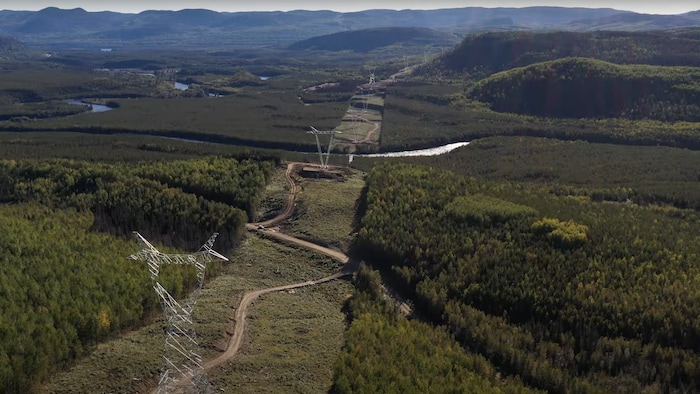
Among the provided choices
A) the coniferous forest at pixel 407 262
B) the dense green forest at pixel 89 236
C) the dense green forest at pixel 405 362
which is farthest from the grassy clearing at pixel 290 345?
the dense green forest at pixel 89 236

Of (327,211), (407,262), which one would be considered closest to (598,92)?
(327,211)

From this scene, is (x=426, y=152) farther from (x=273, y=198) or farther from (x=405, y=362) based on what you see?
(x=405, y=362)

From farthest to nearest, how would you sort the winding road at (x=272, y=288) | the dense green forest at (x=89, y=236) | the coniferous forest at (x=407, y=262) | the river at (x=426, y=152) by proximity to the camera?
the river at (x=426, y=152), the winding road at (x=272, y=288), the coniferous forest at (x=407, y=262), the dense green forest at (x=89, y=236)

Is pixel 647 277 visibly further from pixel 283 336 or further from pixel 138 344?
pixel 138 344

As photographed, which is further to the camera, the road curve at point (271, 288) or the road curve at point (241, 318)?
the road curve at point (271, 288)

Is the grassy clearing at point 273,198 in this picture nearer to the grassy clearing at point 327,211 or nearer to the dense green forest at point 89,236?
the dense green forest at point 89,236

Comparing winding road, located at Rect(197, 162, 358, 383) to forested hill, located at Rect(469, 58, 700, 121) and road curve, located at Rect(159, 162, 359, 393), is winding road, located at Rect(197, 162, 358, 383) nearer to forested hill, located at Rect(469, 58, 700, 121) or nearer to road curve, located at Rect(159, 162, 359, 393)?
road curve, located at Rect(159, 162, 359, 393)
